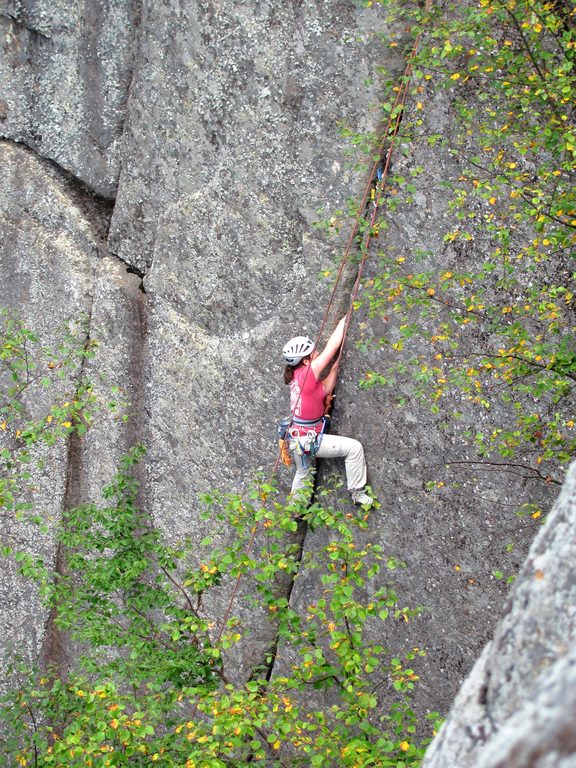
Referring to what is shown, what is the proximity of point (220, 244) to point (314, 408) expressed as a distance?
2037mm

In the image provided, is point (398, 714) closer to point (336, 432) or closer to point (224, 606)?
point (336, 432)

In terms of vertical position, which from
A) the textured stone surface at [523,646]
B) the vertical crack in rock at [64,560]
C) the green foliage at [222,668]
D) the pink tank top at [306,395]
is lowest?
the vertical crack in rock at [64,560]

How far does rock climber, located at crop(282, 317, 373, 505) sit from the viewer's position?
773cm

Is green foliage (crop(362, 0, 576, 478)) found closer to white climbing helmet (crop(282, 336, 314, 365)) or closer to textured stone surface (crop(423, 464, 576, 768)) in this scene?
white climbing helmet (crop(282, 336, 314, 365))

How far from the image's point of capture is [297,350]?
25.2 feet

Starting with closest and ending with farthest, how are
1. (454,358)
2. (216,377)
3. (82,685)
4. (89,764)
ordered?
(89,764), (82,685), (454,358), (216,377)

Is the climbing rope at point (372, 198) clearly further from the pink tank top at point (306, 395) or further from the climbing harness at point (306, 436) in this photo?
the climbing harness at point (306, 436)

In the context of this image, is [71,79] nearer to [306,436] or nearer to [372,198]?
[372,198]

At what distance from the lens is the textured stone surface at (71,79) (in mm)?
9312

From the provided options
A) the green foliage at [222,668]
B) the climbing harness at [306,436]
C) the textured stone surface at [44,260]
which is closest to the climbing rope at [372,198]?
the climbing harness at [306,436]

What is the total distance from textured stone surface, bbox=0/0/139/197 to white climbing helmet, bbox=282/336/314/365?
3.39 m

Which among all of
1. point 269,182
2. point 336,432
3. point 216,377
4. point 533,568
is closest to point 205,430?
point 216,377

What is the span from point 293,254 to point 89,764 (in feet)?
15.2

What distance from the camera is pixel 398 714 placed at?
5.54m
